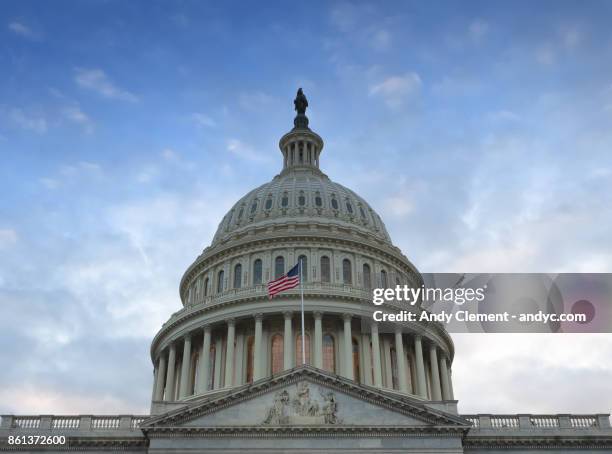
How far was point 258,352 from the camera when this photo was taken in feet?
190

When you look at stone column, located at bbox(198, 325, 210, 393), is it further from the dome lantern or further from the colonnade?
the dome lantern

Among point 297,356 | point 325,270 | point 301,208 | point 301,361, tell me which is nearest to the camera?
point 301,361

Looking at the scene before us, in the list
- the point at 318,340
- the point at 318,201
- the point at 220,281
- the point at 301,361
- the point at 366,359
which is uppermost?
the point at 318,201

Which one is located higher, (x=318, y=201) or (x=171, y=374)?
(x=318, y=201)

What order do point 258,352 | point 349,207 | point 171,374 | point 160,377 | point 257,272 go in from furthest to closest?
point 349,207, point 257,272, point 160,377, point 171,374, point 258,352

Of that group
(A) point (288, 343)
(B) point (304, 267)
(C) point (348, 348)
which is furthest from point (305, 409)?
(B) point (304, 267)

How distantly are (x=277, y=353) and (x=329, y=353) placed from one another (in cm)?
435

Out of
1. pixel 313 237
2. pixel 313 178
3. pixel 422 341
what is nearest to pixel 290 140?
pixel 313 178

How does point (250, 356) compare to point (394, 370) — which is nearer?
point (250, 356)

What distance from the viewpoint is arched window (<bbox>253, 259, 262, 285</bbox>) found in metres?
65.7

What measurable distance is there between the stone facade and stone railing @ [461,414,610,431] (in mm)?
81

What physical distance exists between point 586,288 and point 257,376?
25382 millimetres

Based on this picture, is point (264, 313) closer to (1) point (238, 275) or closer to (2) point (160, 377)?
(1) point (238, 275)

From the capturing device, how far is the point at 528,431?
143ft
